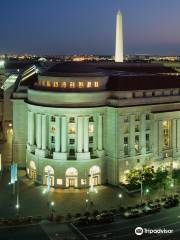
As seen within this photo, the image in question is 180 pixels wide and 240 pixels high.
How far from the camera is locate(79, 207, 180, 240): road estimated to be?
57844 mm

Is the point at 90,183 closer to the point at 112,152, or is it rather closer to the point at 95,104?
the point at 112,152

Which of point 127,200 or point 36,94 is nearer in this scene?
point 127,200

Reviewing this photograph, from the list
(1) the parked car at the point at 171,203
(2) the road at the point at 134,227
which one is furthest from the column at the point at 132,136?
(2) the road at the point at 134,227

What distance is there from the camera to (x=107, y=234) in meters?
58.7

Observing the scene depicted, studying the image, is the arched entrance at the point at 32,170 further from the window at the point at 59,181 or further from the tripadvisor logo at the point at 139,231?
the tripadvisor logo at the point at 139,231

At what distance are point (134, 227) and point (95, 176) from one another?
75.9 feet

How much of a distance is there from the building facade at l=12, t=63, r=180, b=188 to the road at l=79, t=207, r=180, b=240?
18.4 meters

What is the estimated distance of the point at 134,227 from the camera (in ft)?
202

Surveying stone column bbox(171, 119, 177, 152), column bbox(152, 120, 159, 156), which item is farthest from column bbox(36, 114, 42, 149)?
stone column bbox(171, 119, 177, 152)

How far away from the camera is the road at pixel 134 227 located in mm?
57844

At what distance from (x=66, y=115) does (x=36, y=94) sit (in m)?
8.27

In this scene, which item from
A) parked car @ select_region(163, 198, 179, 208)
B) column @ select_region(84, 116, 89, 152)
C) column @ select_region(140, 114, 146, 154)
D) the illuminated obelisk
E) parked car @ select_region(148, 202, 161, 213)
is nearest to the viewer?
parked car @ select_region(148, 202, 161, 213)

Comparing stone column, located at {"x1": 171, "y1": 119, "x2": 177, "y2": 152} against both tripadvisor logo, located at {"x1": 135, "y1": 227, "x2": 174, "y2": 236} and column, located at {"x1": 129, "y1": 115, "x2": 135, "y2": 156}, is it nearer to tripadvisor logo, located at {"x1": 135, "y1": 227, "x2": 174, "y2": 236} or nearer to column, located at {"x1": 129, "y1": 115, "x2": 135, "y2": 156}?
column, located at {"x1": 129, "y1": 115, "x2": 135, "y2": 156}

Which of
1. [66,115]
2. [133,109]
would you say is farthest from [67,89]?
[133,109]
